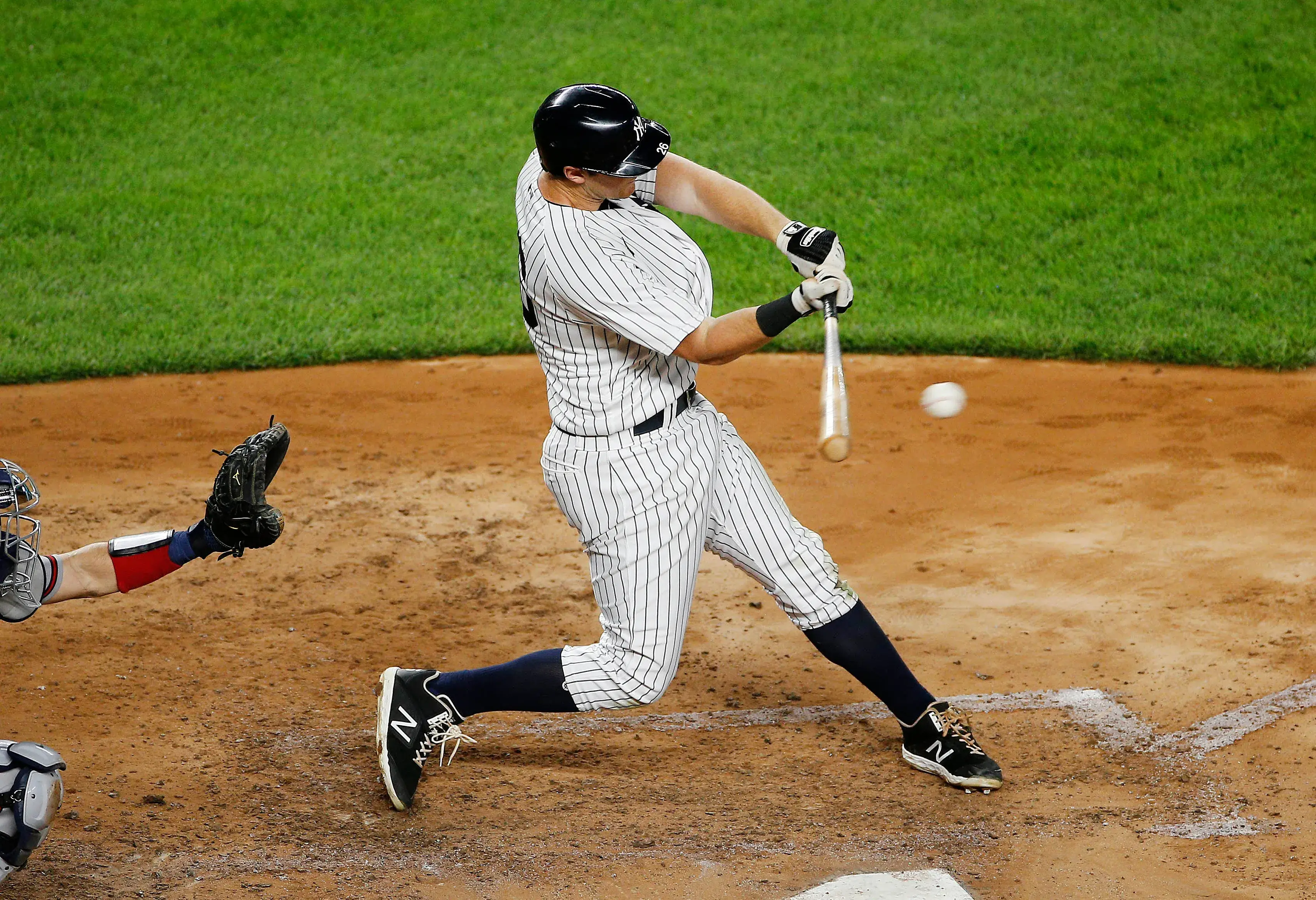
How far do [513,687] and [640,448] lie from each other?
2.35 feet

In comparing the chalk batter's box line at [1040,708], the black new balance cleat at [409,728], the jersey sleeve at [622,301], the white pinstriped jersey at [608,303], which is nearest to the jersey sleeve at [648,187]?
the white pinstriped jersey at [608,303]

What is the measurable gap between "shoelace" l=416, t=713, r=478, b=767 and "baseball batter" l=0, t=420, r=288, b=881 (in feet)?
2.09

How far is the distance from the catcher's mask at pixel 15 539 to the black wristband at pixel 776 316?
1.69 m

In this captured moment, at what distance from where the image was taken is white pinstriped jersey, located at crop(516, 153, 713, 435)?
2.98 m

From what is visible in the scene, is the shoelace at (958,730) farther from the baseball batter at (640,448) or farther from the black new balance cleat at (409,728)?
the black new balance cleat at (409,728)

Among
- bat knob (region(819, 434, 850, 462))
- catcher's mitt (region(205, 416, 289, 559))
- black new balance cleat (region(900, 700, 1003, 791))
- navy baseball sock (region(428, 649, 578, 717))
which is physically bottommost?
black new balance cleat (region(900, 700, 1003, 791))

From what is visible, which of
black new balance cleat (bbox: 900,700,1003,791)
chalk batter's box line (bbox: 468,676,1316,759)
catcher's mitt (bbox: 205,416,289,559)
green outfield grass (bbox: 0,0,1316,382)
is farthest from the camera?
green outfield grass (bbox: 0,0,1316,382)

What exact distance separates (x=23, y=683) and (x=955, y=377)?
448 cm

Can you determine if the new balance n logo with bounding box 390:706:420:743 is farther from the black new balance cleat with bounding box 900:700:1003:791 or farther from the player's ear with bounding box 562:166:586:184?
the player's ear with bounding box 562:166:586:184

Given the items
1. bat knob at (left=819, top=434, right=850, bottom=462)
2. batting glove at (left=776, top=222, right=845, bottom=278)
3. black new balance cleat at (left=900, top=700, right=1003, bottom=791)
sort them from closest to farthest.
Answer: bat knob at (left=819, top=434, right=850, bottom=462) < batting glove at (left=776, top=222, right=845, bottom=278) < black new balance cleat at (left=900, top=700, right=1003, bottom=791)

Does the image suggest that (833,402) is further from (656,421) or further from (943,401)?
(943,401)

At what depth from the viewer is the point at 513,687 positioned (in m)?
A: 3.39

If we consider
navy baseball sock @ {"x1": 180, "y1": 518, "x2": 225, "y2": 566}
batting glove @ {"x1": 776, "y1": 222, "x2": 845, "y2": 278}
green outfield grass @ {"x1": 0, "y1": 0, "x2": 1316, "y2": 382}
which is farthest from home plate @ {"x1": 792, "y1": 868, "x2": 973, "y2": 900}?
green outfield grass @ {"x1": 0, "y1": 0, "x2": 1316, "y2": 382}

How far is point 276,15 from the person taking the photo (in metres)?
12.2
